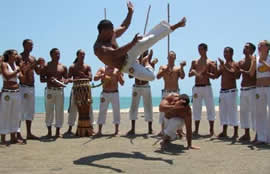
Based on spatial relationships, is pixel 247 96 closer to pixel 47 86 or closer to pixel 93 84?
pixel 93 84

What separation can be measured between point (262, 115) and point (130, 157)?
11.5 feet

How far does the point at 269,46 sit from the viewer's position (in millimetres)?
7668

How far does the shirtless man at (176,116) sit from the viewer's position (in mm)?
7078

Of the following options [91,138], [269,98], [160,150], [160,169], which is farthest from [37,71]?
[269,98]

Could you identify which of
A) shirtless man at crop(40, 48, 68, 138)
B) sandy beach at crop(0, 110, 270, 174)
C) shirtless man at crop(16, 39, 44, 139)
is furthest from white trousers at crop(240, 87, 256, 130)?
shirtless man at crop(16, 39, 44, 139)

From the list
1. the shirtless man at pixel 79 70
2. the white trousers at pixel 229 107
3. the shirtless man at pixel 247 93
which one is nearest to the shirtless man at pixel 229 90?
the white trousers at pixel 229 107

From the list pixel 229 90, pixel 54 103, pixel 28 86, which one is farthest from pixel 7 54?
pixel 229 90

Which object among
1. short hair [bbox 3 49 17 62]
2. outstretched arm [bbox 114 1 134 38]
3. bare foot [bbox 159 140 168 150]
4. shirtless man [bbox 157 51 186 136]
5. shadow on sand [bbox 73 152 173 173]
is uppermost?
outstretched arm [bbox 114 1 134 38]

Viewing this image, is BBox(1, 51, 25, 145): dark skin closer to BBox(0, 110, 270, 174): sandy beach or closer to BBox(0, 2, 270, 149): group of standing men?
BBox(0, 2, 270, 149): group of standing men

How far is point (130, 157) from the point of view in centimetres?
638

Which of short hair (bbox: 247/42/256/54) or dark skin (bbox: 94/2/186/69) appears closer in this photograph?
dark skin (bbox: 94/2/186/69)

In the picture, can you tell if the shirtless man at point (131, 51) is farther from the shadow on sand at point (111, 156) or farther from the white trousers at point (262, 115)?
the white trousers at point (262, 115)

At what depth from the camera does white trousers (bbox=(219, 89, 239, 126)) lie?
877 centimetres

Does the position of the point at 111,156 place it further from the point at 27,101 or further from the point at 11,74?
the point at 27,101
